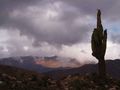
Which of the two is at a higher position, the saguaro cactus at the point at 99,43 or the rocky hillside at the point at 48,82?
the saguaro cactus at the point at 99,43

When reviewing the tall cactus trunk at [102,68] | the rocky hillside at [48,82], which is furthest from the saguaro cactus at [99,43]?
the rocky hillside at [48,82]

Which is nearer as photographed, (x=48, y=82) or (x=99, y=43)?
(x=48, y=82)

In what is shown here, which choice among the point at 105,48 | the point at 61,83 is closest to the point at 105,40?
the point at 105,48

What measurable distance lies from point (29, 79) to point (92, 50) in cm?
934

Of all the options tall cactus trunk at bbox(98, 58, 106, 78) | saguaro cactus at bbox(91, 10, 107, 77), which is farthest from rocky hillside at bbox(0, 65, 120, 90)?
saguaro cactus at bbox(91, 10, 107, 77)

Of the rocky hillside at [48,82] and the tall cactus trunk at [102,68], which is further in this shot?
the tall cactus trunk at [102,68]

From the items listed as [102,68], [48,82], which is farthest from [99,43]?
[48,82]

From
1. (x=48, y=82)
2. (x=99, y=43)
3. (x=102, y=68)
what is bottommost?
(x=48, y=82)

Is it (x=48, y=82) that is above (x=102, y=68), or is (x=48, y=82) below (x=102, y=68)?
below

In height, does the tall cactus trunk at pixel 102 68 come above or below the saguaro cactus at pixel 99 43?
below

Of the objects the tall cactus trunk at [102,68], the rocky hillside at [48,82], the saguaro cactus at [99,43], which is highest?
the saguaro cactus at [99,43]

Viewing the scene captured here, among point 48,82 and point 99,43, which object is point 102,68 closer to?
point 99,43

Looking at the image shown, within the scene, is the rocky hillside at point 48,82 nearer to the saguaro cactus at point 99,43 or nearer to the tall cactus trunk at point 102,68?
the tall cactus trunk at point 102,68

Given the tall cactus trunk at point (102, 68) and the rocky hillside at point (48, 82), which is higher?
the tall cactus trunk at point (102, 68)
